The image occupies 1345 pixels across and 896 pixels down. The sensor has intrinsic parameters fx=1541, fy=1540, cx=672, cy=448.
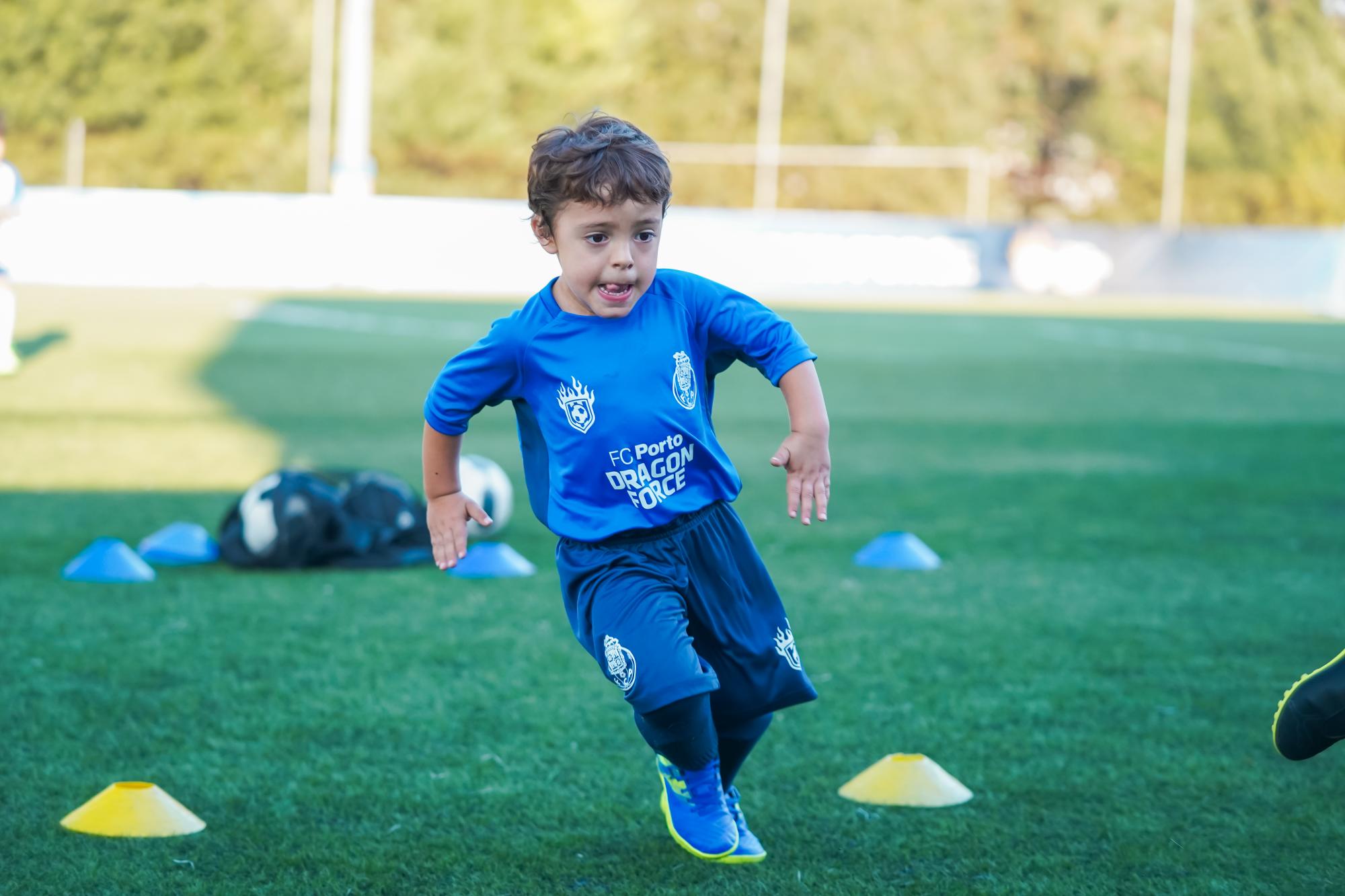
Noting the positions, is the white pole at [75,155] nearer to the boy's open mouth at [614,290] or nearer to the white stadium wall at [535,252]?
the white stadium wall at [535,252]

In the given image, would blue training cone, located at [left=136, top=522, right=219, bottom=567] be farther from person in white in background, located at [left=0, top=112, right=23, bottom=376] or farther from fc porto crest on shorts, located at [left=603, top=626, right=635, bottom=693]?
person in white in background, located at [left=0, top=112, right=23, bottom=376]

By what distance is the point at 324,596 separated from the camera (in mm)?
5453

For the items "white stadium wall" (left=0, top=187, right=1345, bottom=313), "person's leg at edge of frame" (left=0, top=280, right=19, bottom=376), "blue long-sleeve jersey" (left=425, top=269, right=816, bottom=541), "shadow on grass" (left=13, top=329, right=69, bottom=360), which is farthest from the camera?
"white stadium wall" (left=0, top=187, right=1345, bottom=313)

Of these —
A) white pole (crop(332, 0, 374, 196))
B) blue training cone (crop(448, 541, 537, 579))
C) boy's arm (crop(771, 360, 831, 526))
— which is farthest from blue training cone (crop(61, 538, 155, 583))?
white pole (crop(332, 0, 374, 196))

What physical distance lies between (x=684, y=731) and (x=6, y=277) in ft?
34.9

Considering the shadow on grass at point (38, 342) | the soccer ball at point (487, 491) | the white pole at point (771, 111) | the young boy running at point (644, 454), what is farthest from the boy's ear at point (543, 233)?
the white pole at point (771, 111)

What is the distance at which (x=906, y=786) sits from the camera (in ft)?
11.5

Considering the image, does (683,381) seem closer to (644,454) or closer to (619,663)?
(644,454)

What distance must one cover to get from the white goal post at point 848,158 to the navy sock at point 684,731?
1375 inches

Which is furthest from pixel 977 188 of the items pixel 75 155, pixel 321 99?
pixel 75 155

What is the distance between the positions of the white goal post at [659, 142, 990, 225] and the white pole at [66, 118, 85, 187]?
13838mm

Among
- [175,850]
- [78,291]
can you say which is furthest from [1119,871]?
[78,291]

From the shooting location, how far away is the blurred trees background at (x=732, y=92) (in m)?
38.9

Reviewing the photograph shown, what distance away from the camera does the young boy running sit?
2920 millimetres
